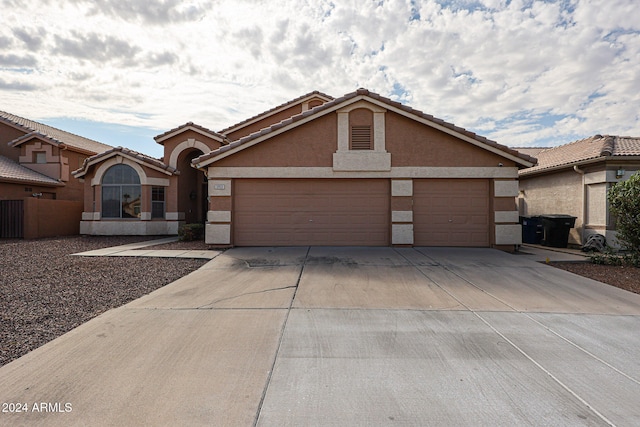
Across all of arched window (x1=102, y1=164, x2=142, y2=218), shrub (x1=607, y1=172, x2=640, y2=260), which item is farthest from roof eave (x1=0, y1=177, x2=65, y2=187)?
Result: shrub (x1=607, y1=172, x2=640, y2=260)

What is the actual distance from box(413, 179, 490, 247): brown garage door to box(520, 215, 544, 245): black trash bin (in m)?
3.95

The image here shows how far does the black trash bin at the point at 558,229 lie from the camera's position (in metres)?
13.2

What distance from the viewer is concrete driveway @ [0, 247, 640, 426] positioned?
2887 mm

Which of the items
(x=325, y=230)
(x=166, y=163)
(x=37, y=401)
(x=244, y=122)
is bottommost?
(x=37, y=401)

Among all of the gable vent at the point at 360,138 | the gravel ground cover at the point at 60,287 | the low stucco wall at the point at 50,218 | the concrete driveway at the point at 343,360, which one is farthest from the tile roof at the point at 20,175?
the gable vent at the point at 360,138

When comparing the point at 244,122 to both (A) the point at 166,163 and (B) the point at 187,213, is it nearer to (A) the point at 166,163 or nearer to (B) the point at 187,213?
(A) the point at 166,163

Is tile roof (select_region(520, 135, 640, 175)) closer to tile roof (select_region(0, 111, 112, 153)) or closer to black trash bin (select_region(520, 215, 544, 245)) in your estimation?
black trash bin (select_region(520, 215, 544, 245))

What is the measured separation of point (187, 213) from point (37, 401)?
1687 centimetres

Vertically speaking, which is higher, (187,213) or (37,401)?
(187,213)

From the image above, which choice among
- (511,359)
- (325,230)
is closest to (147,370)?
(511,359)

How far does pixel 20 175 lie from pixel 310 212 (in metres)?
17.1

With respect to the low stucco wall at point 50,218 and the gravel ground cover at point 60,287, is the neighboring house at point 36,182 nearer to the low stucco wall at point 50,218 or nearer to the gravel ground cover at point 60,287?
the low stucco wall at point 50,218

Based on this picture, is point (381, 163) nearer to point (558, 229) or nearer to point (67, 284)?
point (558, 229)

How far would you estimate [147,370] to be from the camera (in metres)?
3.54
